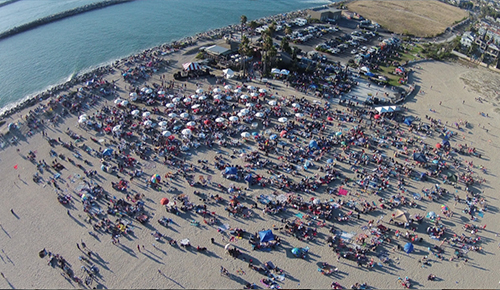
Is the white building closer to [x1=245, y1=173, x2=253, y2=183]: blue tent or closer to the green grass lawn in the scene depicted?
the green grass lawn

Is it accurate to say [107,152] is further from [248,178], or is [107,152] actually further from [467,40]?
[467,40]

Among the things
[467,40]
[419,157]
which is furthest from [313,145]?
[467,40]

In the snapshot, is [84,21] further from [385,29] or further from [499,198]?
[499,198]

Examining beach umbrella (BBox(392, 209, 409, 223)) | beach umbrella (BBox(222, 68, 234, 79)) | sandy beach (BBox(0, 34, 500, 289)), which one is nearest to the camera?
sandy beach (BBox(0, 34, 500, 289))

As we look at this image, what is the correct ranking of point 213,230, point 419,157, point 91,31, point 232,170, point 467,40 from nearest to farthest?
point 213,230
point 232,170
point 419,157
point 467,40
point 91,31

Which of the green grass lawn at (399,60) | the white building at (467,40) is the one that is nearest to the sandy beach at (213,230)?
the green grass lawn at (399,60)

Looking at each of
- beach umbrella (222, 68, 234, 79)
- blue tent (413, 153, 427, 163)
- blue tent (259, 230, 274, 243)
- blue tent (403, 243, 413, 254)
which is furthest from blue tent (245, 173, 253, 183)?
beach umbrella (222, 68, 234, 79)
